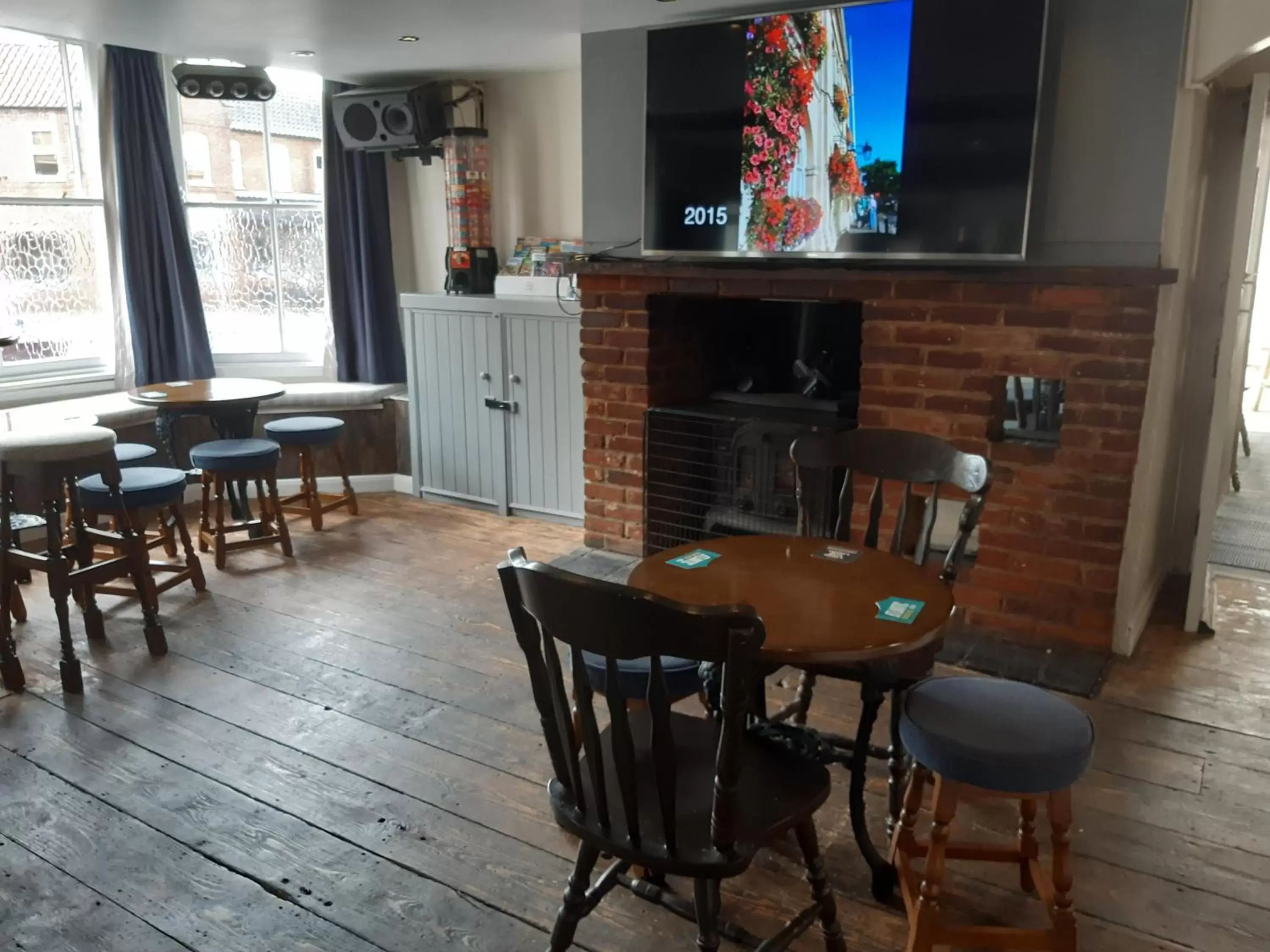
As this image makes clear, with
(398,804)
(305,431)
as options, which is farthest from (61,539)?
(398,804)

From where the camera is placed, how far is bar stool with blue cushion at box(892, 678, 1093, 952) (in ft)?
5.48

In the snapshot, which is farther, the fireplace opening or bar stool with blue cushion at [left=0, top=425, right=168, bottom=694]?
the fireplace opening

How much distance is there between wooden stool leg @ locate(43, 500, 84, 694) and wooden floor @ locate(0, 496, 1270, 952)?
6 cm

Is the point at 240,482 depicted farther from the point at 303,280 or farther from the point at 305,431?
the point at 303,280

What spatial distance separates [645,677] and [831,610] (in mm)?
427

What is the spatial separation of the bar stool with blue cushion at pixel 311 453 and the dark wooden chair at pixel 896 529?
106 inches

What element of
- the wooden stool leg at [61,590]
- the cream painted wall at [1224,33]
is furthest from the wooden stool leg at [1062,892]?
the wooden stool leg at [61,590]

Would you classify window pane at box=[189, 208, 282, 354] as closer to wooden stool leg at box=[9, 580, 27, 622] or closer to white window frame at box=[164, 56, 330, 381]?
white window frame at box=[164, 56, 330, 381]

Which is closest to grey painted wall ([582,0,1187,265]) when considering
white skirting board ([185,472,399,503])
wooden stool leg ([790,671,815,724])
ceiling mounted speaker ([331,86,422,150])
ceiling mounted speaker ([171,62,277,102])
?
wooden stool leg ([790,671,815,724])

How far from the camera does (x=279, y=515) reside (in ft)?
13.8

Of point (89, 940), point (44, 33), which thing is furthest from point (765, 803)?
point (44, 33)

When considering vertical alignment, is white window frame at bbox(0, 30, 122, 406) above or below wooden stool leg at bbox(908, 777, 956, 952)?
above

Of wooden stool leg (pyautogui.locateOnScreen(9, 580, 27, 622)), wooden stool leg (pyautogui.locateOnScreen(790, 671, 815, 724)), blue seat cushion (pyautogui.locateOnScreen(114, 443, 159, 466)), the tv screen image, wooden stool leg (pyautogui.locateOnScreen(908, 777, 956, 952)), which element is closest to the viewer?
wooden stool leg (pyautogui.locateOnScreen(908, 777, 956, 952))

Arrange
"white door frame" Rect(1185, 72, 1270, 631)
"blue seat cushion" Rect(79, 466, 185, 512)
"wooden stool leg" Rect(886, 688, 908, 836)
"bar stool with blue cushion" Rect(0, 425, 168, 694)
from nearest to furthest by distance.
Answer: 1. "wooden stool leg" Rect(886, 688, 908, 836)
2. "bar stool with blue cushion" Rect(0, 425, 168, 694)
3. "white door frame" Rect(1185, 72, 1270, 631)
4. "blue seat cushion" Rect(79, 466, 185, 512)
